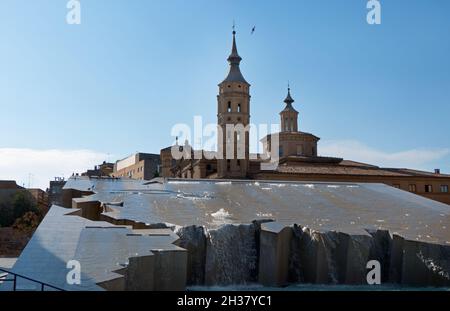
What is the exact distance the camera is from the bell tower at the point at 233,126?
55719 millimetres

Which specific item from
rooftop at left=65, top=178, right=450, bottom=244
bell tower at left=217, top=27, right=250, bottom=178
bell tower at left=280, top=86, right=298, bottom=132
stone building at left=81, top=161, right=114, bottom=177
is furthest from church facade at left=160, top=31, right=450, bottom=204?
stone building at left=81, top=161, right=114, bottom=177

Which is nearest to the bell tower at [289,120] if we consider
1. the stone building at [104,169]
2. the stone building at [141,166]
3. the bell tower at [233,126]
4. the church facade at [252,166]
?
the church facade at [252,166]

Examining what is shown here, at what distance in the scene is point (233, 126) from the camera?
56.2m

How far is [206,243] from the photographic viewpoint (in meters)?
16.9

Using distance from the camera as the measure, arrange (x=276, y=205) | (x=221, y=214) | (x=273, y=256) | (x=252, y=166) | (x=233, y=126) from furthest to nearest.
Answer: (x=252, y=166) < (x=233, y=126) < (x=276, y=205) < (x=221, y=214) < (x=273, y=256)

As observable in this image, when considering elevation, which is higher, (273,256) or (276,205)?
(276,205)

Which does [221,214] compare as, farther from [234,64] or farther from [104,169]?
[104,169]

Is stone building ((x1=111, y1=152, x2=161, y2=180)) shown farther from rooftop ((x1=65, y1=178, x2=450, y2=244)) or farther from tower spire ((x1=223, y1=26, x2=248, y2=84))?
rooftop ((x1=65, y1=178, x2=450, y2=244))

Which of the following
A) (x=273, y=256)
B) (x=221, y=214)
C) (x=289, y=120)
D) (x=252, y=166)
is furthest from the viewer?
(x=289, y=120)

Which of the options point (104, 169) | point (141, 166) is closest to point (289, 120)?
point (141, 166)

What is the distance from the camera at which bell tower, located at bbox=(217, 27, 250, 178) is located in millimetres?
55719

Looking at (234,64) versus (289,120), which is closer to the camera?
(234,64)
